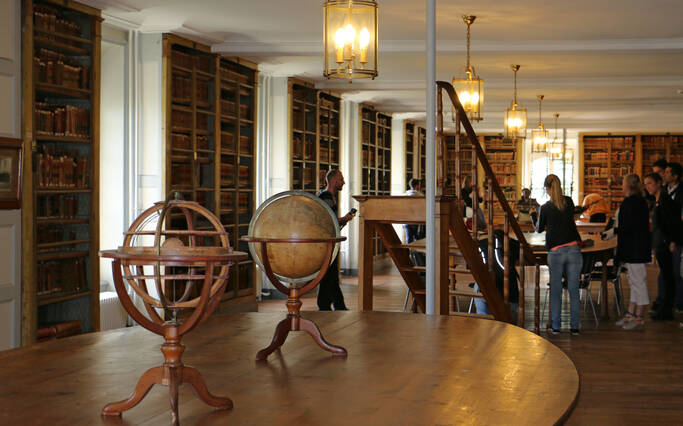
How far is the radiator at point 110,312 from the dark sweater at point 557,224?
164 inches

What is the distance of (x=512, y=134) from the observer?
1102cm

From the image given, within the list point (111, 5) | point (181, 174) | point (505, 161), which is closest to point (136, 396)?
point (111, 5)

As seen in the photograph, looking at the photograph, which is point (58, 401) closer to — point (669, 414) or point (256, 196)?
point (669, 414)

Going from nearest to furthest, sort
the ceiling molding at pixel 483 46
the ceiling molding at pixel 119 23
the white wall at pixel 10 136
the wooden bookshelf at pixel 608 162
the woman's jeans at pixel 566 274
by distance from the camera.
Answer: the white wall at pixel 10 136
the ceiling molding at pixel 119 23
the woman's jeans at pixel 566 274
the ceiling molding at pixel 483 46
the wooden bookshelf at pixel 608 162

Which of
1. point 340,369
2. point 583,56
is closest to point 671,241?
point 583,56

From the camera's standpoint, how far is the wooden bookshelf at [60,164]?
6453 mm

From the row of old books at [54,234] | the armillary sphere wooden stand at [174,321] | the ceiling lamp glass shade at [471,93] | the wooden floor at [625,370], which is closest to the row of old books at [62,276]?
the row of old books at [54,234]

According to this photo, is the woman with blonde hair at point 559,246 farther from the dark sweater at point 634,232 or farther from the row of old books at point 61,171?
the row of old books at point 61,171

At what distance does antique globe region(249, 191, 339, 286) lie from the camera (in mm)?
2566

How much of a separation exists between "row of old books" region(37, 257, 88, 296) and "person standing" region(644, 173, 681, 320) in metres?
5.70

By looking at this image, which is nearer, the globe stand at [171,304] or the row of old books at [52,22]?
the globe stand at [171,304]

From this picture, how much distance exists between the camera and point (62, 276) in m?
7.05

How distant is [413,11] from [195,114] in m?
2.74

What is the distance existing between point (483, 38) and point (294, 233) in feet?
23.0
